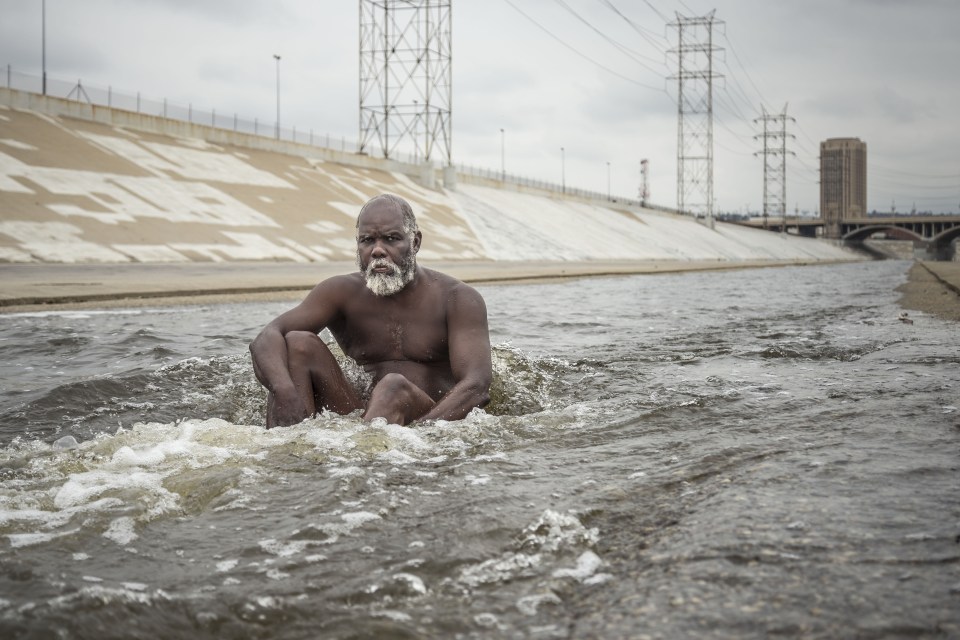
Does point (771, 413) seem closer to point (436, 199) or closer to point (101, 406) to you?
point (101, 406)

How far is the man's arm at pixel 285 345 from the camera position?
14.4ft

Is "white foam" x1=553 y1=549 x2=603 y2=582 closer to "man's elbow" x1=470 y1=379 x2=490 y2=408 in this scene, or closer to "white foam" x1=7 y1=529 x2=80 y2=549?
"white foam" x1=7 y1=529 x2=80 y2=549

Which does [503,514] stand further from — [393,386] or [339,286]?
[339,286]

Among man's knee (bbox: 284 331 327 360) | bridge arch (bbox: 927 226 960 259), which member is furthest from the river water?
bridge arch (bbox: 927 226 960 259)

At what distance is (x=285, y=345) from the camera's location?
15.1 ft

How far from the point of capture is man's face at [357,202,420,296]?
4605mm

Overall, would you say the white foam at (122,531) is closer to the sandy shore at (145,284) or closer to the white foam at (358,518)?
the white foam at (358,518)

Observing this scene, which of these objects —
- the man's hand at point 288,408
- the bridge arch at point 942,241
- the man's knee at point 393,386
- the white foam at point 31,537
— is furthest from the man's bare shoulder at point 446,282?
the bridge arch at point 942,241

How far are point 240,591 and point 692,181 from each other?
277 ft

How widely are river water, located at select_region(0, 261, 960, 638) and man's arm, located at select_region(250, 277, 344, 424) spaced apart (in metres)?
0.24

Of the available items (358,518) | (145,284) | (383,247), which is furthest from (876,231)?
(358,518)

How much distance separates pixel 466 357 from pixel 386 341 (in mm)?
534

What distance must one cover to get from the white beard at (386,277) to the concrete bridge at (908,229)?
10344cm

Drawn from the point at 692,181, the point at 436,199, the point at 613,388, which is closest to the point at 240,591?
the point at 613,388
